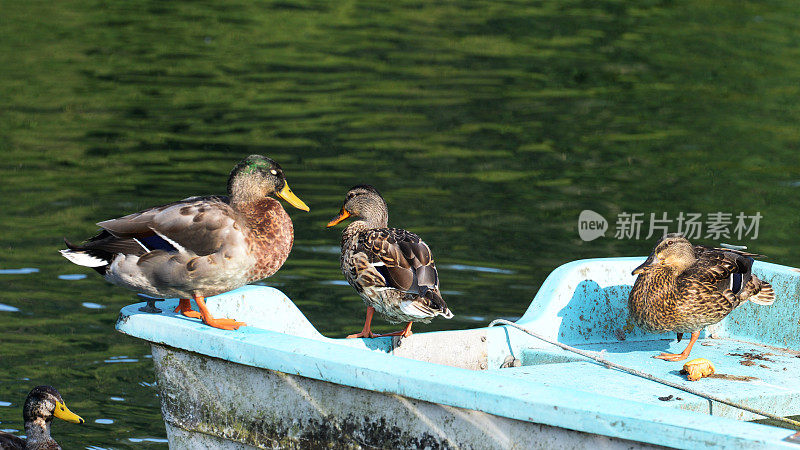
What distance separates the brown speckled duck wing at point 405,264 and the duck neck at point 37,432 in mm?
2026

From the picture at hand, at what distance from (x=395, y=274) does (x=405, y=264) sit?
0.30 ft

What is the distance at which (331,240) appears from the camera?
441 inches

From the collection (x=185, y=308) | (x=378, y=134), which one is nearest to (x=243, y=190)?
(x=185, y=308)

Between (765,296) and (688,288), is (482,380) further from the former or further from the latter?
(765,296)

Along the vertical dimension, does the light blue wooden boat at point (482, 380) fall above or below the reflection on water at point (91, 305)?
above

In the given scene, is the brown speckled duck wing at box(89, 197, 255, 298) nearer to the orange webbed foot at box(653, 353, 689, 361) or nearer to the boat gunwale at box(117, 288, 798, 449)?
the boat gunwale at box(117, 288, 798, 449)

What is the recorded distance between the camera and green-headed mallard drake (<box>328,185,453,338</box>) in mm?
6371

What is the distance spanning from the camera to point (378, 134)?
51.5ft

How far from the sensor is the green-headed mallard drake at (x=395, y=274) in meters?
6.37

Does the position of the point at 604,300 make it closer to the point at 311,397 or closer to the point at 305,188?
the point at 311,397

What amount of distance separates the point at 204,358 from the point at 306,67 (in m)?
14.3

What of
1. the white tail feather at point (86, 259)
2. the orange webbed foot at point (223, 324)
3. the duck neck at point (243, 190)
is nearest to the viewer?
the orange webbed foot at point (223, 324)

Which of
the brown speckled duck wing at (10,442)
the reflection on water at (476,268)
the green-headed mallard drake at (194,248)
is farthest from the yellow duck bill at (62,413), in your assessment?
the reflection on water at (476,268)

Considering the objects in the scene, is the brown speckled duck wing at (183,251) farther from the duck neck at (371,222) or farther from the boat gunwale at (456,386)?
the duck neck at (371,222)
